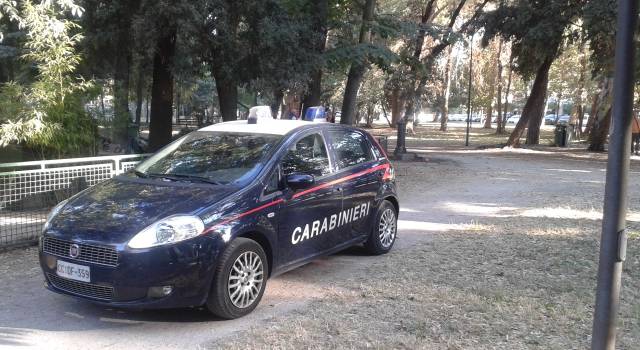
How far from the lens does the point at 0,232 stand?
291 inches

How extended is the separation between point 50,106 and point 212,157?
4622 mm

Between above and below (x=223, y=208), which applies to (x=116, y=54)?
above

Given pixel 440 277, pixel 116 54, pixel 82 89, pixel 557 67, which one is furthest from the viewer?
pixel 557 67

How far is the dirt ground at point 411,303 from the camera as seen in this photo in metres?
4.64

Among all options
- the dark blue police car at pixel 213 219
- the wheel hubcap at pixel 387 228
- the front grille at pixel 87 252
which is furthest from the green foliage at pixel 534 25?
the front grille at pixel 87 252

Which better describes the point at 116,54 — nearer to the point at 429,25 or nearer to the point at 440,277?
the point at 429,25

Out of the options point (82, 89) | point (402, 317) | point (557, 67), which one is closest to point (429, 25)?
point (82, 89)

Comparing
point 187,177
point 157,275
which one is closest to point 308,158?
point 187,177

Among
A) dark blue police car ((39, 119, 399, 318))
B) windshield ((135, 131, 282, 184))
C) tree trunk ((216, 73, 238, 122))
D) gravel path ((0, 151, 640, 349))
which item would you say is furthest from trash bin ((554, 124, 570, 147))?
windshield ((135, 131, 282, 184))

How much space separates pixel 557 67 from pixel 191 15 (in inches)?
1598

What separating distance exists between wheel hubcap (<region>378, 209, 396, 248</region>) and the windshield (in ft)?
6.48

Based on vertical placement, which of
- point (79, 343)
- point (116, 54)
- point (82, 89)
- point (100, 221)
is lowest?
point (79, 343)

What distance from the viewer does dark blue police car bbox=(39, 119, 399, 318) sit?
4.67m

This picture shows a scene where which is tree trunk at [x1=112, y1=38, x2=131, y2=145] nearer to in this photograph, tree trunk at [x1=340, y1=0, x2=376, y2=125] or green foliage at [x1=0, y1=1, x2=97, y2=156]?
Result: green foliage at [x1=0, y1=1, x2=97, y2=156]
